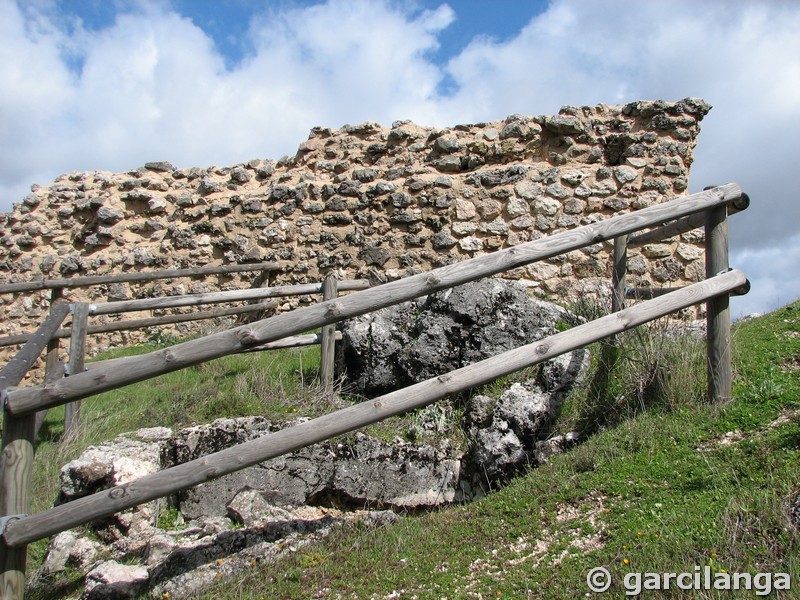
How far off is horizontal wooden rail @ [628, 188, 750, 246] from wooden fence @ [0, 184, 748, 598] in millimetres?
20

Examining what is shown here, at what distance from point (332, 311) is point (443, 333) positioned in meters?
2.40

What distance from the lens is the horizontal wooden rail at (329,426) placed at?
334 cm

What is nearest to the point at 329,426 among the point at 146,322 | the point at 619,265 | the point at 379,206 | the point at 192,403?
the point at 192,403

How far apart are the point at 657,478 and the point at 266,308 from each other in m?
5.89

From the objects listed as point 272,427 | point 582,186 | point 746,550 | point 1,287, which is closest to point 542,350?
point 746,550

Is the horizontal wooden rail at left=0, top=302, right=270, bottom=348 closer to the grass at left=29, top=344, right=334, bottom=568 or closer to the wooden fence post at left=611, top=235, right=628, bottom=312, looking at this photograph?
the grass at left=29, top=344, right=334, bottom=568

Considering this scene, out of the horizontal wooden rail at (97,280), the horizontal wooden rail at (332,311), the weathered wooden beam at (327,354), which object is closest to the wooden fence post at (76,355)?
the horizontal wooden rail at (97,280)

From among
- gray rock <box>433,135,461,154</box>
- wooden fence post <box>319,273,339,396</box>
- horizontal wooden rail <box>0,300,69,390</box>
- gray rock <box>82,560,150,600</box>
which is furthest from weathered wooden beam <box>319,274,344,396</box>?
gray rock <box>433,135,461,154</box>

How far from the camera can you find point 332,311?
3695 millimetres

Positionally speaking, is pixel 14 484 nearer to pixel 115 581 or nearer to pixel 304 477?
pixel 115 581

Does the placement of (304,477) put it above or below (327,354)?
below

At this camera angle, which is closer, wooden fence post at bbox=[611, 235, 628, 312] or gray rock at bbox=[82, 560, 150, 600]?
gray rock at bbox=[82, 560, 150, 600]

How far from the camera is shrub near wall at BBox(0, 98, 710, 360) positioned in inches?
319

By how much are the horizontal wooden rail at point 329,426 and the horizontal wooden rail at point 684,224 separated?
0.44m
